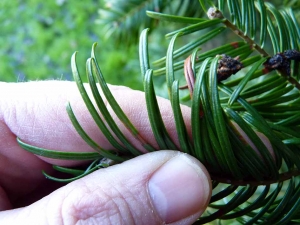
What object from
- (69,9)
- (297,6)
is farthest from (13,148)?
(69,9)

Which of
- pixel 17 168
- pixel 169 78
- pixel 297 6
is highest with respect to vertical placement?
pixel 297 6

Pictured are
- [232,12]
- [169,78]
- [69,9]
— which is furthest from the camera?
[69,9]

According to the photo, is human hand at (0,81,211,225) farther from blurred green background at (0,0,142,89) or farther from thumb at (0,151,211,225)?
blurred green background at (0,0,142,89)

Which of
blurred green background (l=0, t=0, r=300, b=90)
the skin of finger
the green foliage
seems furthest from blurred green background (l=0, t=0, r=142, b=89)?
the green foliage

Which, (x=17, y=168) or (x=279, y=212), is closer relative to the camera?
(x=279, y=212)

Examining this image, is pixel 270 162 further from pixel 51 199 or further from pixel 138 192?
pixel 51 199

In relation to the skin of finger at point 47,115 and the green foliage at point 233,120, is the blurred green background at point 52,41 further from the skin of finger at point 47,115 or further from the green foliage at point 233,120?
the green foliage at point 233,120

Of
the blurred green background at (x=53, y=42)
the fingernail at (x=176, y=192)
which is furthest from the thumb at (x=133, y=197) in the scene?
the blurred green background at (x=53, y=42)
